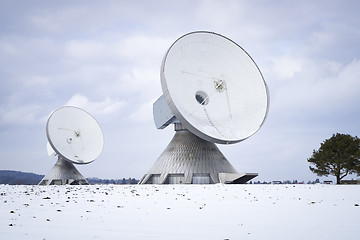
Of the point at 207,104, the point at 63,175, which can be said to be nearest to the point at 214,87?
the point at 207,104

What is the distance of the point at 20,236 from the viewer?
870 cm

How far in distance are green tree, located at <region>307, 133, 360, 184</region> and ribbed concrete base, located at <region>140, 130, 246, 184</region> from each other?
1323 cm

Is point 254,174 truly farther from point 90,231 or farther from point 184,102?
point 90,231

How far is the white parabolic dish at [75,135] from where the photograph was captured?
183 feet

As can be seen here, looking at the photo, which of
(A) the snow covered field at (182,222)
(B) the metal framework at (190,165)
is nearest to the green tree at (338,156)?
(B) the metal framework at (190,165)

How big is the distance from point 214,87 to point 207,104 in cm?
251

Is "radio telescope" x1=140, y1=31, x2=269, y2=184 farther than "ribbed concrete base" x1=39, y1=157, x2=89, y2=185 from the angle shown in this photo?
No

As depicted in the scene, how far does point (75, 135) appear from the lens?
58875 mm

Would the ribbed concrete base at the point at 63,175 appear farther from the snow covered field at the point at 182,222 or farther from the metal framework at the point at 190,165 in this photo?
the snow covered field at the point at 182,222

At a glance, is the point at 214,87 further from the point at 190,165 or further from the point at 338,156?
the point at 338,156

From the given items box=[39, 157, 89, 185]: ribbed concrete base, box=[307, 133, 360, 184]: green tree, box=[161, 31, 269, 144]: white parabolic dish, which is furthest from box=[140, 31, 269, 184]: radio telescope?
box=[39, 157, 89, 185]: ribbed concrete base

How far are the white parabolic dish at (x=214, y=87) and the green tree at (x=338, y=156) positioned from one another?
14017mm

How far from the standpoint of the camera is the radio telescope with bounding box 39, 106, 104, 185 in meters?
56.2

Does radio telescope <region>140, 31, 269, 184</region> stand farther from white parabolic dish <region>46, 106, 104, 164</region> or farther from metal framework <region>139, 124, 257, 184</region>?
white parabolic dish <region>46, 106, 104, 164</region>
